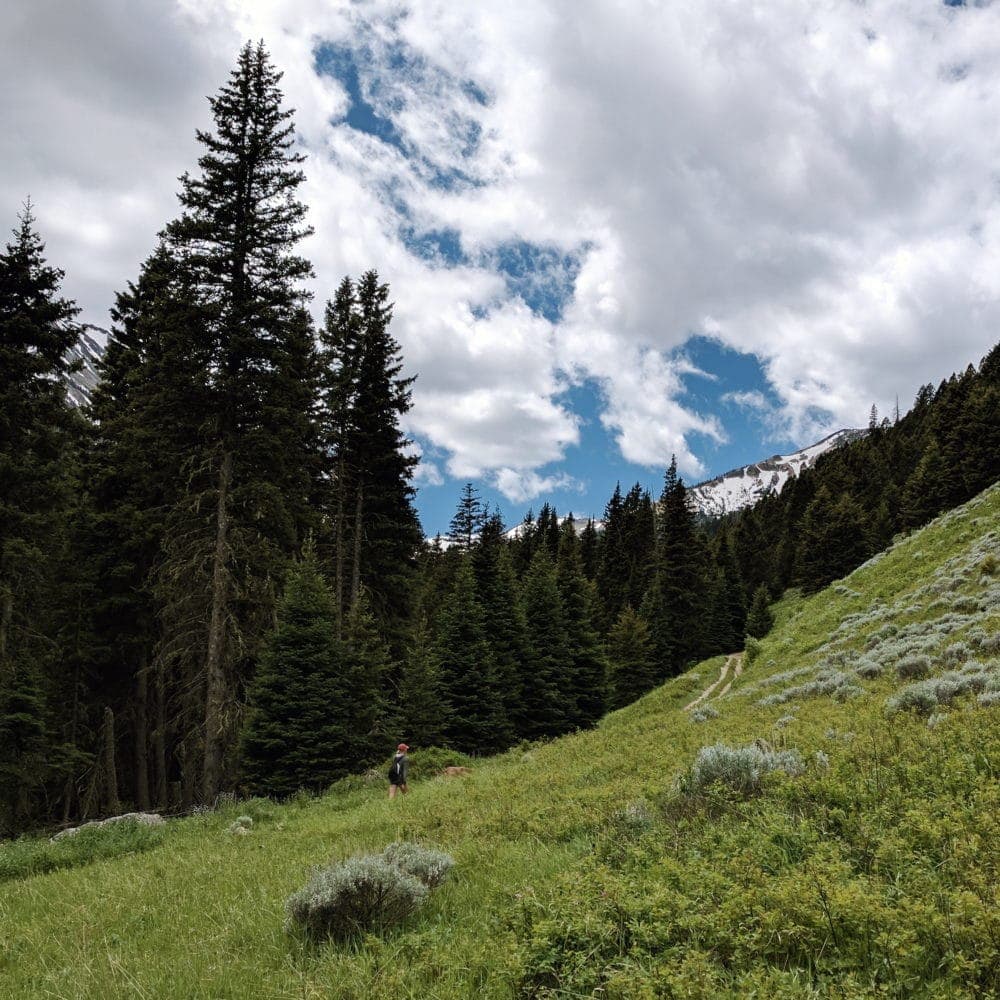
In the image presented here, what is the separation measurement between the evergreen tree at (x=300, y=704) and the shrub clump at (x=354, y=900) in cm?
1474

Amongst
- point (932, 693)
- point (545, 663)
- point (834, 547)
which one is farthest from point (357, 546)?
point (834, 547)

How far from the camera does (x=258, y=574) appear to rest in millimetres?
19500

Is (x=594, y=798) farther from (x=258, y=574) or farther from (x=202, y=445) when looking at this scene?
(x=202, y=445)

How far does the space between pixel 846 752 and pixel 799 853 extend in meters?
2.41

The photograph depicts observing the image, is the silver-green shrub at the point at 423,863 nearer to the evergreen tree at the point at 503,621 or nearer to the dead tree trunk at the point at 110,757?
the dead tree trunk at the point at 110,757

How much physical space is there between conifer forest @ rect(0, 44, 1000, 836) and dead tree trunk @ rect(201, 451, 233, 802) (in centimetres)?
8

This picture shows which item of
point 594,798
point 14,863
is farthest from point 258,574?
point 594,798

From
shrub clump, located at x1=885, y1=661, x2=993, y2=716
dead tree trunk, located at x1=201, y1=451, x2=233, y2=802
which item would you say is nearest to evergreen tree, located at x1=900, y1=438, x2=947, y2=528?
shrub clump, located at x1=885, y1=661, x2=993, y2=716

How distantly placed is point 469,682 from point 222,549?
601 inches

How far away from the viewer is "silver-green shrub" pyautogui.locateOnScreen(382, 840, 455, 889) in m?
5.62

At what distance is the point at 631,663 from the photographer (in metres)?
51.4

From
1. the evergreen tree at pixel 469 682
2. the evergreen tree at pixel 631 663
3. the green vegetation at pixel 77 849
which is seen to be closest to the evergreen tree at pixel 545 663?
the evergreen tree at pixel 469 682

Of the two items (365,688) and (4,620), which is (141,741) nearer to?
(4,620)

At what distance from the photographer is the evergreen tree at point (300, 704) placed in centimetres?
1852
